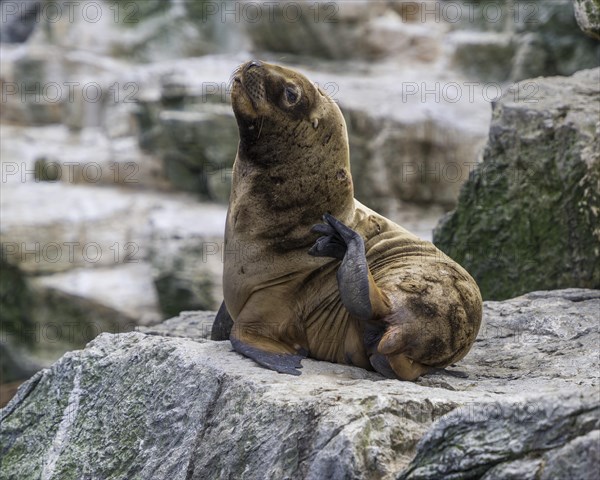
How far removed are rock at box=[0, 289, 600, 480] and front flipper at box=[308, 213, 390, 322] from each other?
297 millimetres

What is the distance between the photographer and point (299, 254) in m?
5.15

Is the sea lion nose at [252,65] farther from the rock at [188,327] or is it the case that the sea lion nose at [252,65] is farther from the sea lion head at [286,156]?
the rock at [188,327]

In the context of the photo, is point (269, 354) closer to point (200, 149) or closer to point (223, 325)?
point (223, 325)

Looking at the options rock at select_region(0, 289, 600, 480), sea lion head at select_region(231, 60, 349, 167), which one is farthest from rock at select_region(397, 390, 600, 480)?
sea lion head at select_region(231, 60, 349, 167)

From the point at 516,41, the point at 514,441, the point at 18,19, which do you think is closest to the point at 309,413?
the point at 514,441

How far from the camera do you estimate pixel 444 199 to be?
500 inches

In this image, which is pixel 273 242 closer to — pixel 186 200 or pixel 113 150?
pixel 186 200

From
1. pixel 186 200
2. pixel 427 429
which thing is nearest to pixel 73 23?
pixel 186 200

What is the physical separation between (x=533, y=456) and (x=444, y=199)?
9.17 m

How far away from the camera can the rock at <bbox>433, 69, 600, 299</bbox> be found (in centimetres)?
694

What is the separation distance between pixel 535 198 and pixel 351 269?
113 inches

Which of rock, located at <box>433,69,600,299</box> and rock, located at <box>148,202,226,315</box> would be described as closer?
rock, located at <box>433,69,600,299</box>

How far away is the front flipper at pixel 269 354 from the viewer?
4.81 m

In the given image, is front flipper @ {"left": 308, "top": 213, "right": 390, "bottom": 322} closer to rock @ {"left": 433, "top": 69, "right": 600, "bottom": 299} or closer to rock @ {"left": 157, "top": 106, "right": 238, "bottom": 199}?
rock @ {"left": 433, "top": 69, "right": 600, "bottom": 299}
